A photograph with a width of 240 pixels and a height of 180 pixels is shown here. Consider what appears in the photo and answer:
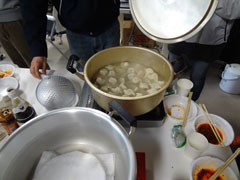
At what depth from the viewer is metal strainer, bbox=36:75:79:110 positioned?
70 cm

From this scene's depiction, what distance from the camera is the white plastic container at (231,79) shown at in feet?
5.18

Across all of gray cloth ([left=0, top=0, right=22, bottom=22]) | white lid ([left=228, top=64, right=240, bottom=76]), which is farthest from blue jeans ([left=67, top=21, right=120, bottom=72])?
white lid ([left=228, top=64, right=240, bottom=76])

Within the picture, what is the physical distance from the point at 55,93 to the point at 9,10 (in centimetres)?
112

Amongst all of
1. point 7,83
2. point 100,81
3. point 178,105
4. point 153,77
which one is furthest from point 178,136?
point 7,83

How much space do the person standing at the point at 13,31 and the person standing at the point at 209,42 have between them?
1332 mm

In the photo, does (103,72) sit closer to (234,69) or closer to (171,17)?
(171,17)

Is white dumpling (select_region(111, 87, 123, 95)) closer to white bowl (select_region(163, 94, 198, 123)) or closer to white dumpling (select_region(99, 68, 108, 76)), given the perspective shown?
white dumpling (select_region(99, 68, 108, 76))

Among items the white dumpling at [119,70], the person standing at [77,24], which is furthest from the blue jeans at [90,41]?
the white dumpling at [119,70]

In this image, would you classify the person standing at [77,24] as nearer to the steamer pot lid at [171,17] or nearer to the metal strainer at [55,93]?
the metal strainer at [55,93]

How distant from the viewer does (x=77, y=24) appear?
0.98 m

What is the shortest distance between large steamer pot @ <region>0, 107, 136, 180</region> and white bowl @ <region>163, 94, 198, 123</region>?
0.32m

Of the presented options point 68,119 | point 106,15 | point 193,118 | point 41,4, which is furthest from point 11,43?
point 193,118

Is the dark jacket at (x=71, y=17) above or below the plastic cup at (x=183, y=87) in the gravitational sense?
above

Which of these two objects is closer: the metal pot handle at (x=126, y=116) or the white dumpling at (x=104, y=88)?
the metal pot handle at (x=126, y=116)
